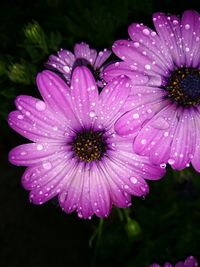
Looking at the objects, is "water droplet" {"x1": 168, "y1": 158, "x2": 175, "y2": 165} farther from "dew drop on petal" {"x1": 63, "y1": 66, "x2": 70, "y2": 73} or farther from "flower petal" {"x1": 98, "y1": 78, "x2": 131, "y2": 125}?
"dew drop on petal" {"x1": 63, "y1": 66, "x2": 70, "y2": 73}

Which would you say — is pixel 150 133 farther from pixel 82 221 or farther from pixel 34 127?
pixel 82 221

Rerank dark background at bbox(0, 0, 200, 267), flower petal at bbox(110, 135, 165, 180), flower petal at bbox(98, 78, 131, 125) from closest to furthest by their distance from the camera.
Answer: flower petal at bbox(98, 78, 131, 125), flower petal at bbox(110, 135, 165, 180), dark background at bbox(0, 0, 200, 267)

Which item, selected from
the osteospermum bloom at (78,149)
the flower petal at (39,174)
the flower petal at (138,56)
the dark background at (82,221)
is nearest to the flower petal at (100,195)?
the osteospermum bloom at (78,149)

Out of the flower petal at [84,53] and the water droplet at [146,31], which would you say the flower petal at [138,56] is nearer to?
the water droplet at [146,31]

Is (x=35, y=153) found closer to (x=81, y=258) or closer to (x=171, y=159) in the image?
(x=171, y=159)

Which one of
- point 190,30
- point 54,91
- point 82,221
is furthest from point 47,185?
point 82,221

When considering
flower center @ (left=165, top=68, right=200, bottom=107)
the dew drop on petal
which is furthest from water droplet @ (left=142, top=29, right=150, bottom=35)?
the dew drop on petal
